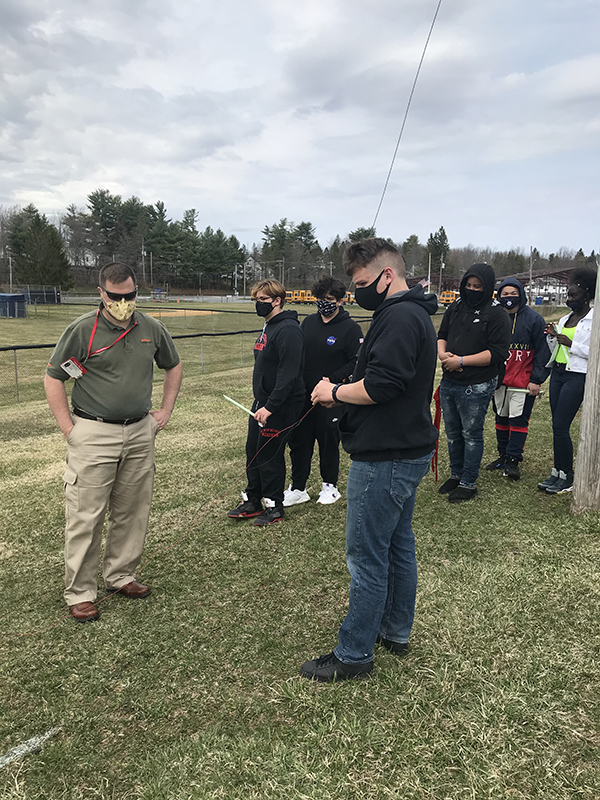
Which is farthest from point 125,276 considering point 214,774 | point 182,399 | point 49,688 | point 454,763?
point 182,399

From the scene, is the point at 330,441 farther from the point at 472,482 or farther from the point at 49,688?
the point at 49,688

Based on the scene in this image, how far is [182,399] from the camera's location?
9484 mm

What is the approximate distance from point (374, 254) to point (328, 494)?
2.85m

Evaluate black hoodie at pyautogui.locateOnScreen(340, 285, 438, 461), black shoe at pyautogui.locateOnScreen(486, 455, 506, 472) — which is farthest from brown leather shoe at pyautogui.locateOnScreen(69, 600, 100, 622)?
black shoe at pyautogui.locateOnScreen(486, 455, 506, 472)

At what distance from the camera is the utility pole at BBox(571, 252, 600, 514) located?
406 cm

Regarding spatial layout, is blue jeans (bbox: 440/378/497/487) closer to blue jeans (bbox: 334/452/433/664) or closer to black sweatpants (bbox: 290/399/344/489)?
black sweatpants (bbox: 290/399/344/489)

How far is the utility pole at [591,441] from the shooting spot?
4.06 meters

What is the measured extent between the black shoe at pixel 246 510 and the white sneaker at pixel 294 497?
0.28 m

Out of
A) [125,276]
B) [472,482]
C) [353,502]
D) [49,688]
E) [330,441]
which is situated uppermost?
[125,276]

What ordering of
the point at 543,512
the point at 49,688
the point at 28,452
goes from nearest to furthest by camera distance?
the point at 49,688 < the point at 543,512 < the point at 28,452

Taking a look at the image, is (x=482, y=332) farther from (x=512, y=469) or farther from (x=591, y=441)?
(x=512, y=469)

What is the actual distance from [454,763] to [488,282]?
3.51 meters

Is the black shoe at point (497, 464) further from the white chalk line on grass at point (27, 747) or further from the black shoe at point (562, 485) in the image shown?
the white chalk line on grass at point (27, 747)

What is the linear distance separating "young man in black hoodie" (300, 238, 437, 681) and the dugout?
33.1 meters
